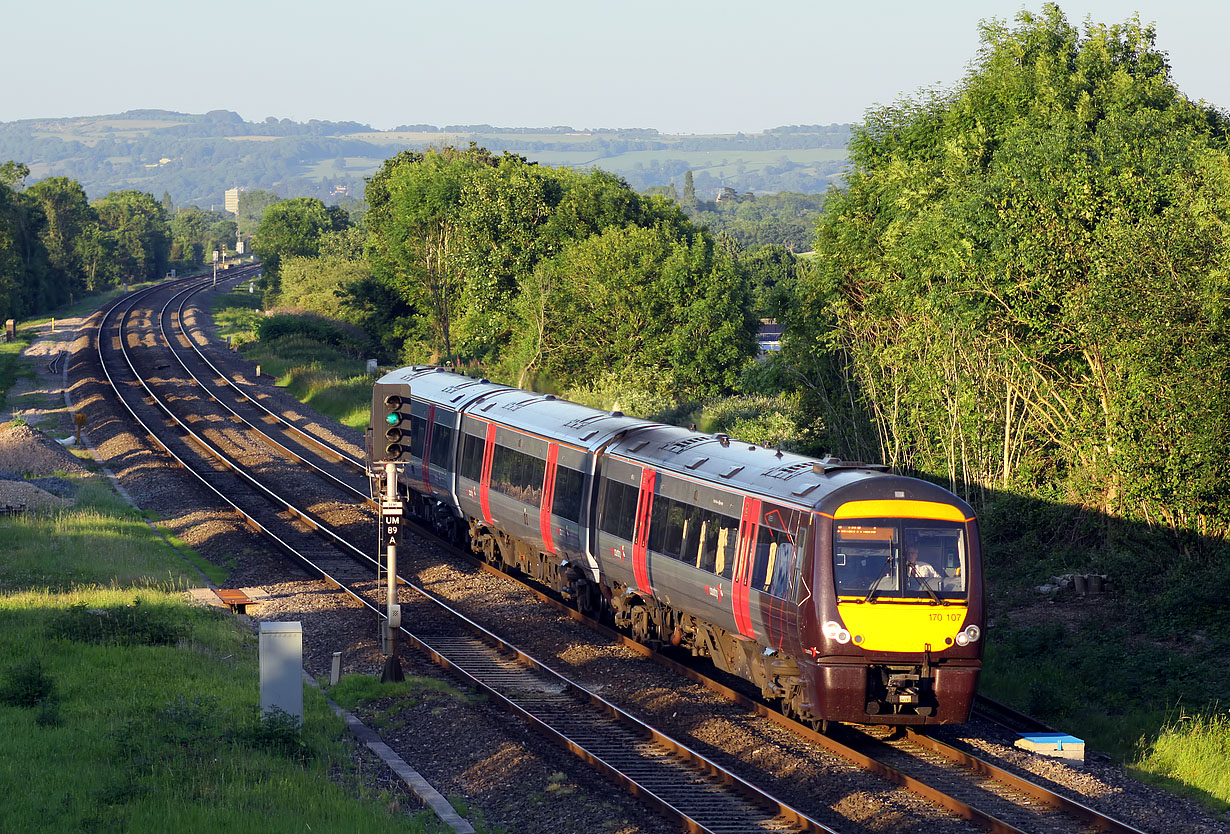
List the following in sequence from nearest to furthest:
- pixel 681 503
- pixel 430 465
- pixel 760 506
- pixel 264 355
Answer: pixel 760 506 → pixel 681 503 → pixel 430 465 → pixel 264 355

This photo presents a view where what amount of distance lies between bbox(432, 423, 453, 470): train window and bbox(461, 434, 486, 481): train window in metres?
0.80

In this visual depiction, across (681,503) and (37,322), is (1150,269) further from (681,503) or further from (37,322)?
(37,322)

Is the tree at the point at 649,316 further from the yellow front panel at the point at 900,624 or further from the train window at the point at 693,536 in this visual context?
the yellow front panel at the point at 900,624

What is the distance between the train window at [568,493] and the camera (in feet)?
75.6

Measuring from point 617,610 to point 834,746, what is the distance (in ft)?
23.1

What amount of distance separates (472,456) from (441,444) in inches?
89.1

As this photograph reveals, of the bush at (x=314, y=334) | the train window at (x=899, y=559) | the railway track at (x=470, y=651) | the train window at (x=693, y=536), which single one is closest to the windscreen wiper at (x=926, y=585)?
the train window at (x=899, y=559)

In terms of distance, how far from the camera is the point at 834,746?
617 inches

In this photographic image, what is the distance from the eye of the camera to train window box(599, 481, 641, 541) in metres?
21.2

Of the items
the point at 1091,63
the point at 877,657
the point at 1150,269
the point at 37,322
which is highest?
the point at 1091,63

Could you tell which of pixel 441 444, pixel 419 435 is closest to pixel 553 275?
pixel 419 435

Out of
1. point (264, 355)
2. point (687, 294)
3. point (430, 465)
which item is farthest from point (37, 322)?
point (430, 465)

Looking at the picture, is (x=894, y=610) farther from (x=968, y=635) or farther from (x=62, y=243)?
(x=62, y=243)

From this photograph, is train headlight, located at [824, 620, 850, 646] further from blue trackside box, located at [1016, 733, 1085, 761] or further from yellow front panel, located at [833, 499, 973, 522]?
blue trackside box, located at [1016, 733, 1085, 761]
